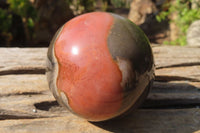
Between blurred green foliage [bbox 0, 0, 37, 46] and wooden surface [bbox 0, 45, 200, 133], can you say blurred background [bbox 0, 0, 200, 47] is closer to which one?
blurred green foliage [bbox 0, 0, 37, 46]

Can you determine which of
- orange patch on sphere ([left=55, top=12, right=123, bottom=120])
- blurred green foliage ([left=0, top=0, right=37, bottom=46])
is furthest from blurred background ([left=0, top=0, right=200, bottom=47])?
orange patch on sphere ([left=55, top=12, right=123, bottom=120])

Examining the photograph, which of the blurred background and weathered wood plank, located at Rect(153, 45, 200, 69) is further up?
weathered wood plank, located at Rect(153, 45, 200, 69)

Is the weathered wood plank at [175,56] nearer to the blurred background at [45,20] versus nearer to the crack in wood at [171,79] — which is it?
the crack in wood at [171,79]

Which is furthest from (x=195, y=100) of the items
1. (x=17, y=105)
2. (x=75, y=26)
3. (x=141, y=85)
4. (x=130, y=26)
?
(x=17, y=105)

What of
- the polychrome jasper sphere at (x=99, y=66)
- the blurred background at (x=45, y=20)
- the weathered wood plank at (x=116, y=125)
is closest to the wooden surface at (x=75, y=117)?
the weathered wood plank at (x=116, y=125)

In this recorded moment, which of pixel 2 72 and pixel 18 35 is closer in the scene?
pixel 2 72

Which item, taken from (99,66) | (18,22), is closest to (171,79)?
(99,66)

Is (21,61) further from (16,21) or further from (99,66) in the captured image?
(16,21)

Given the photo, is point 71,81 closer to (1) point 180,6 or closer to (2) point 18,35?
(1) point 180,6
